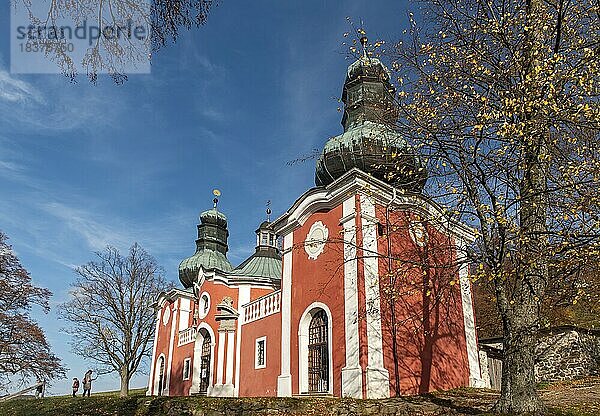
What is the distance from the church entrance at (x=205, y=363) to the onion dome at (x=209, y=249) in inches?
234

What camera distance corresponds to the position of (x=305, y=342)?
15812 millimetres

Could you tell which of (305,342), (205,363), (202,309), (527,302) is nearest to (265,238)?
(202,309)

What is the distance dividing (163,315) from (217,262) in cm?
462

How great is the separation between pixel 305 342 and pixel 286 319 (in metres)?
1.28

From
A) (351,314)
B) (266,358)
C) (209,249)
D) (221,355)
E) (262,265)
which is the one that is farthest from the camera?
(209,249)

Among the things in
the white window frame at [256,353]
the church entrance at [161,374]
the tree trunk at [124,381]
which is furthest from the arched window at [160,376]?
the white window frame at [256,353]

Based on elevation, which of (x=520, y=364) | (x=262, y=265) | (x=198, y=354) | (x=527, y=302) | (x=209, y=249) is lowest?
(x=520, y=364)

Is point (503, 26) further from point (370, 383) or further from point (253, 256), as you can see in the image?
point (253, 256)

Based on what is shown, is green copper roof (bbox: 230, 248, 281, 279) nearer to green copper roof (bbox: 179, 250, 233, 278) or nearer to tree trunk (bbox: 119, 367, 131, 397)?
green copper roof (bbox: 179, 250, 233, 278)

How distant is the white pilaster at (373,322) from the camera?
12922mm

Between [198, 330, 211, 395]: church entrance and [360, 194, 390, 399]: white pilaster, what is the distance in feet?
39.9

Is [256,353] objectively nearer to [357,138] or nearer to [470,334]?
[470,334]

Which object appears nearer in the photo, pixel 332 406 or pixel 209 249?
pixel 332 406

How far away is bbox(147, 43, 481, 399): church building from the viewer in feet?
43.3
